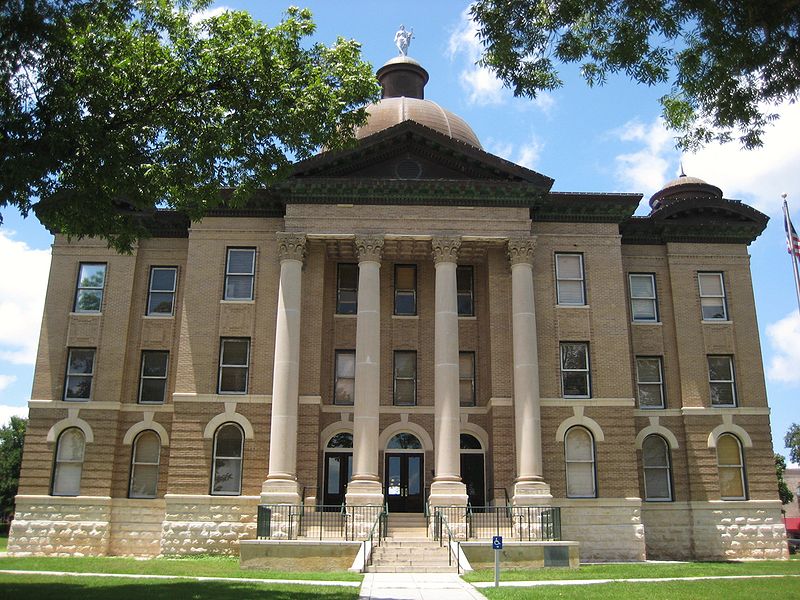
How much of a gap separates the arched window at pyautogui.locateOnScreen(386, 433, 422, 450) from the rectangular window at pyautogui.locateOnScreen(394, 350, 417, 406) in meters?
1.17

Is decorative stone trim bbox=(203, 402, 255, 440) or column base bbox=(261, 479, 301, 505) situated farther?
decorative stone trim bbox=(203, 402, 255, 440)

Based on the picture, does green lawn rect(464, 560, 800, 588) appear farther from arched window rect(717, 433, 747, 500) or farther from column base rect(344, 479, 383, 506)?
column base rect(344, 479, 383, 506)

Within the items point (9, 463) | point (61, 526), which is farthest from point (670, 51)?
point (9, 463)

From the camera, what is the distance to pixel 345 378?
30.4 meters

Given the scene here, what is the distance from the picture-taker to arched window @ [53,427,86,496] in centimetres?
2911

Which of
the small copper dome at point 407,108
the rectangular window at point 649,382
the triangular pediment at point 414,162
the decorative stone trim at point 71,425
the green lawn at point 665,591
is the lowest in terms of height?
the green lawn at point 665,591

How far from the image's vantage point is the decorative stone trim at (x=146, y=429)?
29.6m

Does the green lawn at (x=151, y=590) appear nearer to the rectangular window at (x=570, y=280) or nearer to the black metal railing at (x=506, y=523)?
the black metal railing at (x=506, y=523)

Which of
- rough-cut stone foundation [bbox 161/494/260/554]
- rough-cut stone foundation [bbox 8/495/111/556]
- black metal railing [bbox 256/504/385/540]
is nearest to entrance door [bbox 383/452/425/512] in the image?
black metal railing [bbox 256/504/385/540]

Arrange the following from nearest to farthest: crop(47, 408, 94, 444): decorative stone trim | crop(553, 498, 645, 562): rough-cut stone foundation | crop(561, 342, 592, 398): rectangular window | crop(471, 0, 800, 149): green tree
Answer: crop(471, 0, 800, 149): green tree
crop(553, 498, 645, 562): rough-cut stone foundation
crop(47, 408, 94, 444): decorative stone trim
crop(561, 342, 592, 398): rectangular window

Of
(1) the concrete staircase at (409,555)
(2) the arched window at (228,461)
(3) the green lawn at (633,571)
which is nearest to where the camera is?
(3) the green lawn at (633,571)

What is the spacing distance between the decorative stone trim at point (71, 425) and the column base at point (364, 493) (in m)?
10.1

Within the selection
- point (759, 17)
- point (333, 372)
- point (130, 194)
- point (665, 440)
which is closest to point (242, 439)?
point (333, 372)

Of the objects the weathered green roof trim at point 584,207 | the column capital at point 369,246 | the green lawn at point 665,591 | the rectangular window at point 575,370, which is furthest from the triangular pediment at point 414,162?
the green lawn at point 665,591
